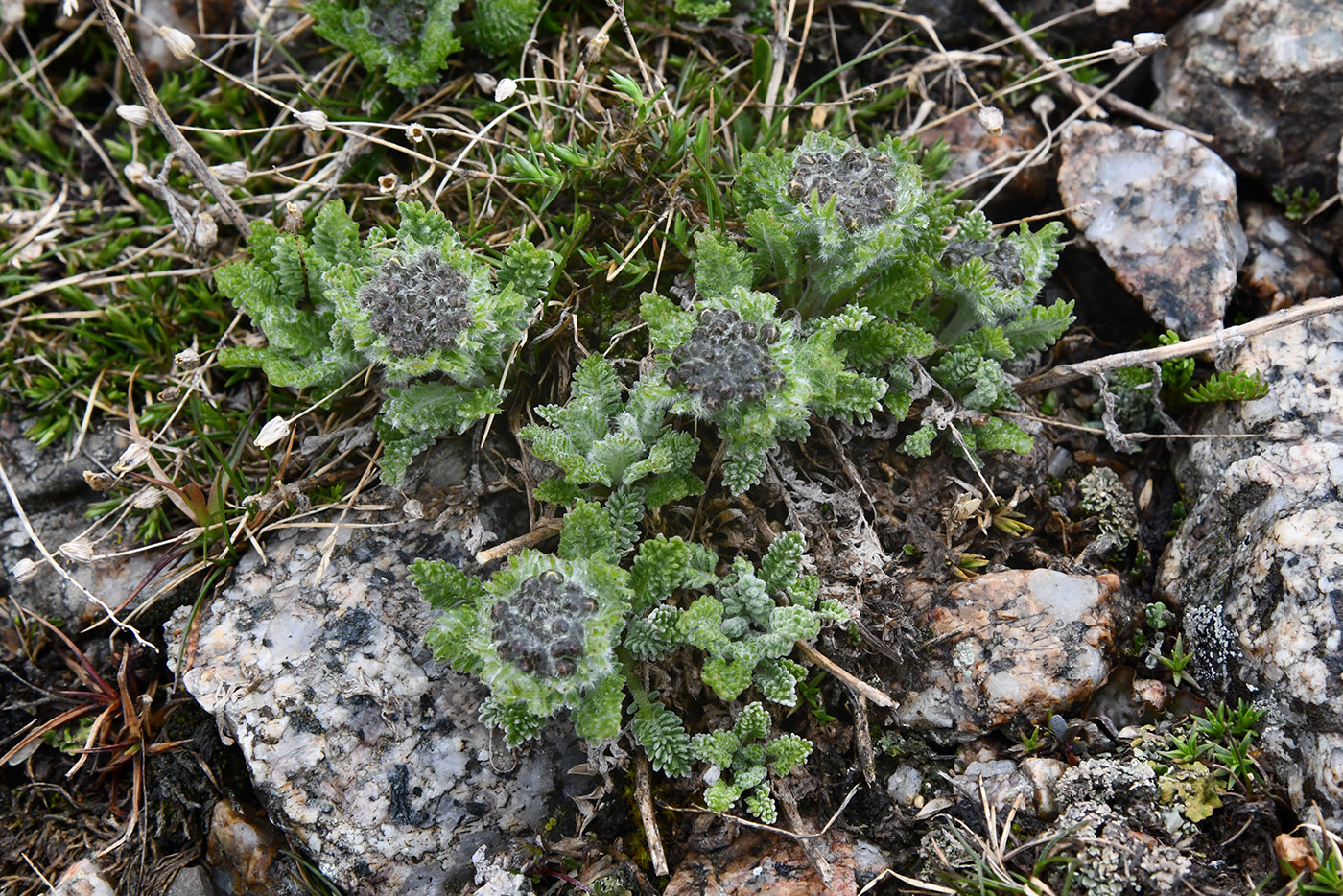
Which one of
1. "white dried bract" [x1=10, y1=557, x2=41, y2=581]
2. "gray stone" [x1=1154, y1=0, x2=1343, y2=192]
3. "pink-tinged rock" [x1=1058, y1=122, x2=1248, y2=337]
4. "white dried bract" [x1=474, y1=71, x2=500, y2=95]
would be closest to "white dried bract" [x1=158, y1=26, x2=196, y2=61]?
"white dried bract" [x1=474, y1=71, x2=500, y2=95]

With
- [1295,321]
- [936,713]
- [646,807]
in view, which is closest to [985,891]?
[936,713]

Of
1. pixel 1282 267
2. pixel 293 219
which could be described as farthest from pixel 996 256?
pixel 293 219

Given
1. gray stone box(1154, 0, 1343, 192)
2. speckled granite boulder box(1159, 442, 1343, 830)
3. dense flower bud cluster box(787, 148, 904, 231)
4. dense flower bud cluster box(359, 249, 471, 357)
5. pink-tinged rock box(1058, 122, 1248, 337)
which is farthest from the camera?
gray stone box(1154, 0, 1343, 192)

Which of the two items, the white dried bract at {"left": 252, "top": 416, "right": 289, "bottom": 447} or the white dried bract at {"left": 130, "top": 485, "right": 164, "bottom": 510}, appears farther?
the white dried bract at {"left": 130, "top": 485, "right": 164, "bottom": 510}

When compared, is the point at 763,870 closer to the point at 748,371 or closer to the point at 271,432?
the point at 748,371

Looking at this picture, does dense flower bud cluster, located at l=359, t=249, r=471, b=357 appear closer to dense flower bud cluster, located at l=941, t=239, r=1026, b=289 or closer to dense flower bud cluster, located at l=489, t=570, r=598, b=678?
dense flower bud cluster, located at l=489, t=570, r=598, b=678

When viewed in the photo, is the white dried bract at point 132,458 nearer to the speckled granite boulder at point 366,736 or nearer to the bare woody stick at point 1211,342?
the speckled granite boulder at point 366,736
